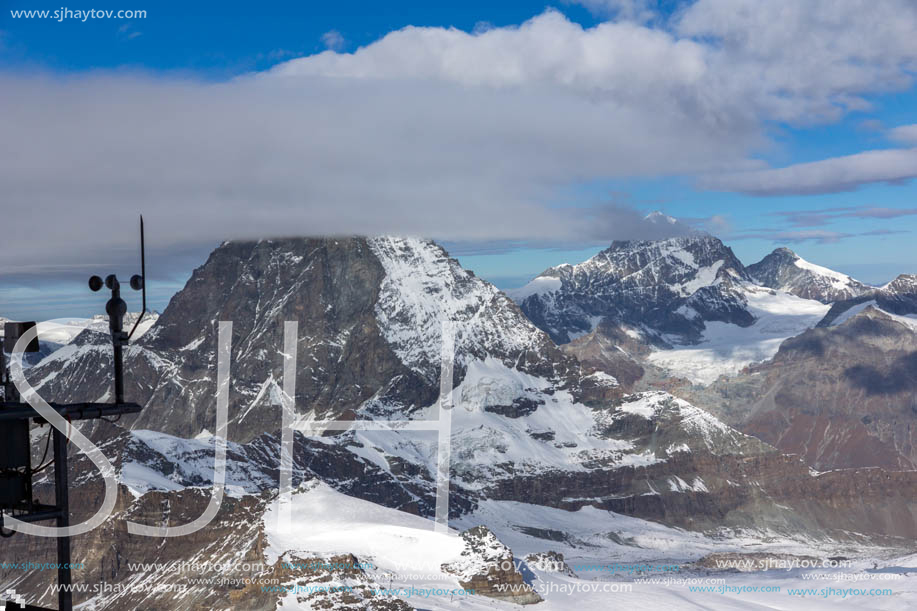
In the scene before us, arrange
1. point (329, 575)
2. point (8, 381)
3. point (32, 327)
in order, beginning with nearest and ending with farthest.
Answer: point (8, 381) < point (32, 327) < point (329, 575)

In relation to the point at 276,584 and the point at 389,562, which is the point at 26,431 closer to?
the point at 276,584

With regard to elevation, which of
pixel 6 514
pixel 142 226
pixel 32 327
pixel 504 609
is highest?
pixel 142 226

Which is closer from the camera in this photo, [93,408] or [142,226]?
[93,408]

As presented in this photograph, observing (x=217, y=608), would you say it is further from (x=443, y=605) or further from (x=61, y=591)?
(x=61, y=591)

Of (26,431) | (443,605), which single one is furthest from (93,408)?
(443,605)

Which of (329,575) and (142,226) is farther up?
(142,226)

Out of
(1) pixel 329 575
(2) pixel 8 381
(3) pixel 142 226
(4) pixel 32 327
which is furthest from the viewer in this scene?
(1) pixel 329 575
